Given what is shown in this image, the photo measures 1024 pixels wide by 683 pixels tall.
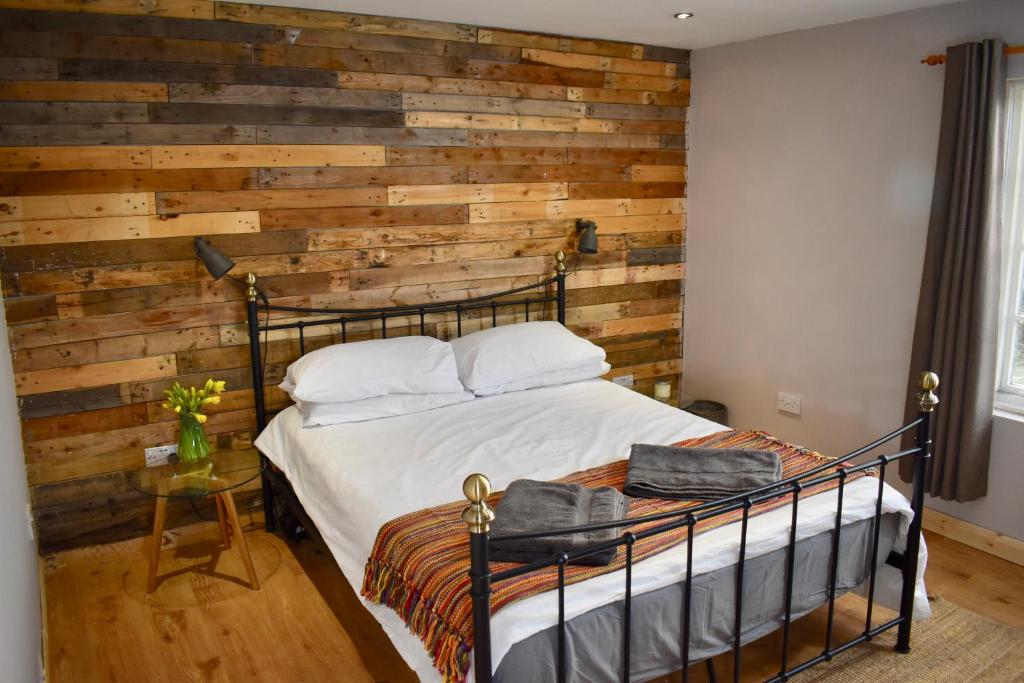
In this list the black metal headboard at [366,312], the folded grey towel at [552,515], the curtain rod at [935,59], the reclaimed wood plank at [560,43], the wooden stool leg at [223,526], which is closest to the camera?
the folded grey towel at [552,515]

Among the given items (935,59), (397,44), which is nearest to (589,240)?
→ (397,44)

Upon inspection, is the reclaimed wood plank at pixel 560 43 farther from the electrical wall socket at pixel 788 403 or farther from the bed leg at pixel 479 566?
the bed leg at pixel 479 566

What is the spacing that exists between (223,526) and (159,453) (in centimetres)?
41

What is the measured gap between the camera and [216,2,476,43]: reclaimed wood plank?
10.9 feet

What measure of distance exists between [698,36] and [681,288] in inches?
55.7

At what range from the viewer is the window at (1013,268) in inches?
128

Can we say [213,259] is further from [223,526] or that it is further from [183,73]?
[223,526]

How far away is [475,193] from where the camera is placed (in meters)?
4.01

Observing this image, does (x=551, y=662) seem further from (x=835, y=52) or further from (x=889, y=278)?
(x=835, y=52)

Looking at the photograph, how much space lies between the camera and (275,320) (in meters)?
3.64

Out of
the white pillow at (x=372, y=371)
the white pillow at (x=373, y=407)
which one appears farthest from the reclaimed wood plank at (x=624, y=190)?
the white pillow at (x=373, y=407)

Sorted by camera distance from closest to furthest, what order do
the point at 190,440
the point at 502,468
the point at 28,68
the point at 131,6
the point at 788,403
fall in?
the point at 502,468
the point at 28,68
the point at 131,6
the point at 190,440
the point at 788,403

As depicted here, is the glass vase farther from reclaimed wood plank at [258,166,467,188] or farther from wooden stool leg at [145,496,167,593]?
reclaimed wood plank at [258,166,467,188]

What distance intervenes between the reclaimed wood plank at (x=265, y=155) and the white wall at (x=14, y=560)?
0.89 meters
